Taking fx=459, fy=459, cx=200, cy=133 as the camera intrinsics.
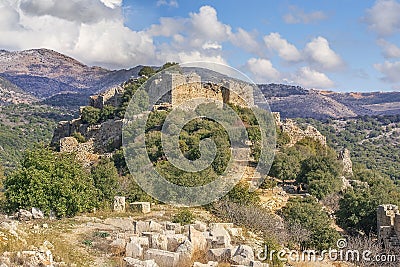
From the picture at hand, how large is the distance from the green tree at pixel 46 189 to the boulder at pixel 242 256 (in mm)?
6158

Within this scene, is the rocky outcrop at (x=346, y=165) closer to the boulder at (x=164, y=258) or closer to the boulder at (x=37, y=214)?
the boulder at (x=37, y=214)

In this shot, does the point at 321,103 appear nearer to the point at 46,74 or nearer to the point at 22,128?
the point at 46,74

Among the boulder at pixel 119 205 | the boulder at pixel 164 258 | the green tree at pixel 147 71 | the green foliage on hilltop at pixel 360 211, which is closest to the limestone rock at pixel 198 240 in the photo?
the boulder at pixel 164 258

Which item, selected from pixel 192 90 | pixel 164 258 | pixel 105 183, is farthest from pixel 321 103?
pixel 164 258

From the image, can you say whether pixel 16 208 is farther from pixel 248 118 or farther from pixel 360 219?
pixel 248 118

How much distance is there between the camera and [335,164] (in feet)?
89.6

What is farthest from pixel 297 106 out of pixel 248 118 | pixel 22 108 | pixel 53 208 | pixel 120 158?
pixel 53 208

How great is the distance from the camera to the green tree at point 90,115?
1332 inches

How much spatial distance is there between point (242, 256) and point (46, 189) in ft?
22.7

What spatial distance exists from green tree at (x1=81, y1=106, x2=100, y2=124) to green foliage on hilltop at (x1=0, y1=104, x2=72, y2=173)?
29.1 ft

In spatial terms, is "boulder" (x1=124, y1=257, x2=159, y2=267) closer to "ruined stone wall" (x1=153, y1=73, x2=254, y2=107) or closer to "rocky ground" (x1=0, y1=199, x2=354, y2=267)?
"rocky ground" (x1=0, y1=199, x2=354, y2=267)

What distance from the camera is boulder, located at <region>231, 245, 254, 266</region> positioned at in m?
8.12

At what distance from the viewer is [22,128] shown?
2344 inches

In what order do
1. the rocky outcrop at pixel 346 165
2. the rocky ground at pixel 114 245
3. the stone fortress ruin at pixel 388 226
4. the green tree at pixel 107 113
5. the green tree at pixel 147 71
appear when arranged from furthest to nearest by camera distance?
the green tree at pixel 147 71 < the green tree at pixel 107 113 < the rocky outcrop at pixel 346 165 < the stone fortress ruin at pixel 388 226 < the rocky ground at pixel 114 245
